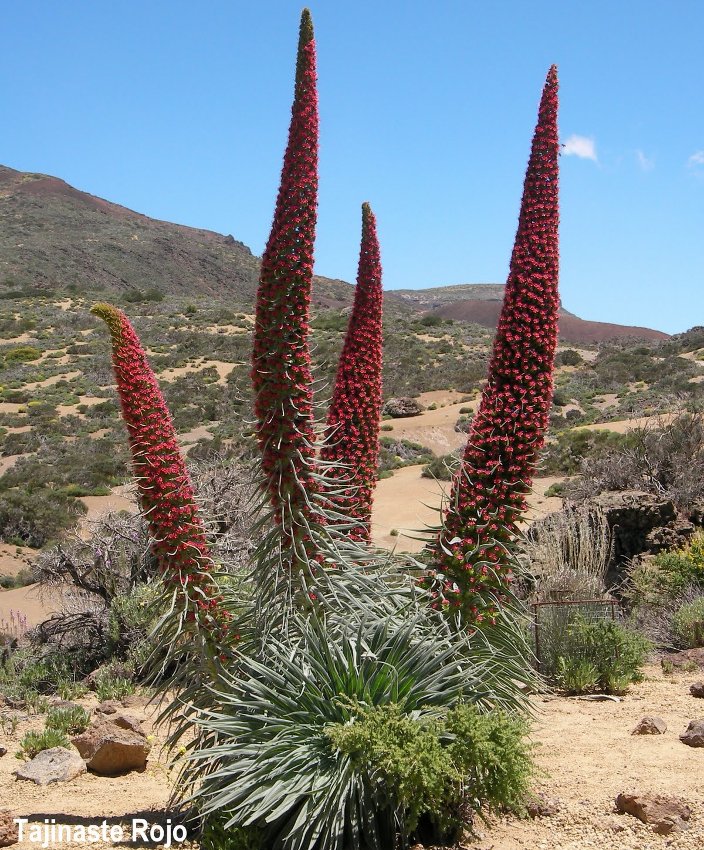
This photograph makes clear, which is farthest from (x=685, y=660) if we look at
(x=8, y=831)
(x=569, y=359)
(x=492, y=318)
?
(x=492, y=318)

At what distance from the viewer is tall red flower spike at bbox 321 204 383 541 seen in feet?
15.4

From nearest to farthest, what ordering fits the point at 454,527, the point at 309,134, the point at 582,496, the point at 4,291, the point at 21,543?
the point at 309,134 < the point at 454,527 < the point at 582,496 < the point at 21,543 < the point at 4,291

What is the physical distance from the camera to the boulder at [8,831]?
419 centimetres

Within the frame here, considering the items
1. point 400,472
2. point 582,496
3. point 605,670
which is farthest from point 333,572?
point 400,472

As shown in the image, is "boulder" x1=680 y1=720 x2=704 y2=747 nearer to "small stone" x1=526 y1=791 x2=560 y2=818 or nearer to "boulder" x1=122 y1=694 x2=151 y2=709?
"small stone" x1=526 y1=791 x2=560 y2=818

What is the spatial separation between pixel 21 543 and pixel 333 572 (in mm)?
16933

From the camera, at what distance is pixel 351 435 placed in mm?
4719

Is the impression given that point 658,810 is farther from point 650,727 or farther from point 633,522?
point 633,522

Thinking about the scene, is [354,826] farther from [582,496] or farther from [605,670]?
[582,496]

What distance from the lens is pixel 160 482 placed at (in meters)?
4.00

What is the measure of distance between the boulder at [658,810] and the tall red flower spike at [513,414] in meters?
1.15

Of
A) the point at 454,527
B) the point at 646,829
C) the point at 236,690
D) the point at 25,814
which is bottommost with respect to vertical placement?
the point at 25,814

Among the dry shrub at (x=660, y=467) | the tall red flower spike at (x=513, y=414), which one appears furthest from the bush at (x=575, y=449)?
the tall red flower spike at (x=513, y=414)

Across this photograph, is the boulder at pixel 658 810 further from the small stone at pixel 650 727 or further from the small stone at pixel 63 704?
the small stone at pixel 63 704
